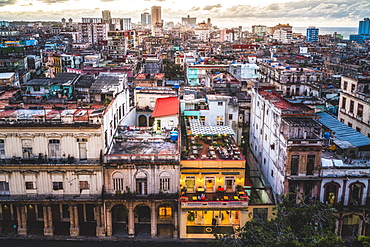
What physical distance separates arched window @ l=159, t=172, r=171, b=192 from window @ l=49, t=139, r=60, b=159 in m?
12.3

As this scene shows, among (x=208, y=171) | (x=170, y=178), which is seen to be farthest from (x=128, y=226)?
(x=208, y=171)

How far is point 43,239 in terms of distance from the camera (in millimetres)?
40562

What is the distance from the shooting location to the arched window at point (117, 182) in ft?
132

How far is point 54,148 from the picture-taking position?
40.3m

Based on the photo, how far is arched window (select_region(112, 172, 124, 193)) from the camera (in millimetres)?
40281

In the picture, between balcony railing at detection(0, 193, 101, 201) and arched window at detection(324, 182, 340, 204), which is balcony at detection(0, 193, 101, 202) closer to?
balcony railing at detection(0, 193, 101, 201)

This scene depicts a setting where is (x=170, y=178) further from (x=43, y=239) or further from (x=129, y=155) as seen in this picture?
(x=43, y=239)

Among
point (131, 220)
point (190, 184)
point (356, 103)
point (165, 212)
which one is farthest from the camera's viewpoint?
point (356, 103)

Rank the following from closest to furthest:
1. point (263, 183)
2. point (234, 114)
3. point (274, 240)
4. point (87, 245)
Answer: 1. point (274, 240)
2. point (87, 245)
3. point (263, 183)
4. point (234, 114)

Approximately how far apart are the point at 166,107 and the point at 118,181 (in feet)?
56.6

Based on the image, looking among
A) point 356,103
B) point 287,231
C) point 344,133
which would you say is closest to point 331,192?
point 344,133

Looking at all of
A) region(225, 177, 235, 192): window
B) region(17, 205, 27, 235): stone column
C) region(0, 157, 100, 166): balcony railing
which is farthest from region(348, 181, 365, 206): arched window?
region(17, 205, 27, 235): stone column

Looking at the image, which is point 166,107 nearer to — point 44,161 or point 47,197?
point 44,161

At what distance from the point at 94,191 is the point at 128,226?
5.78 m
